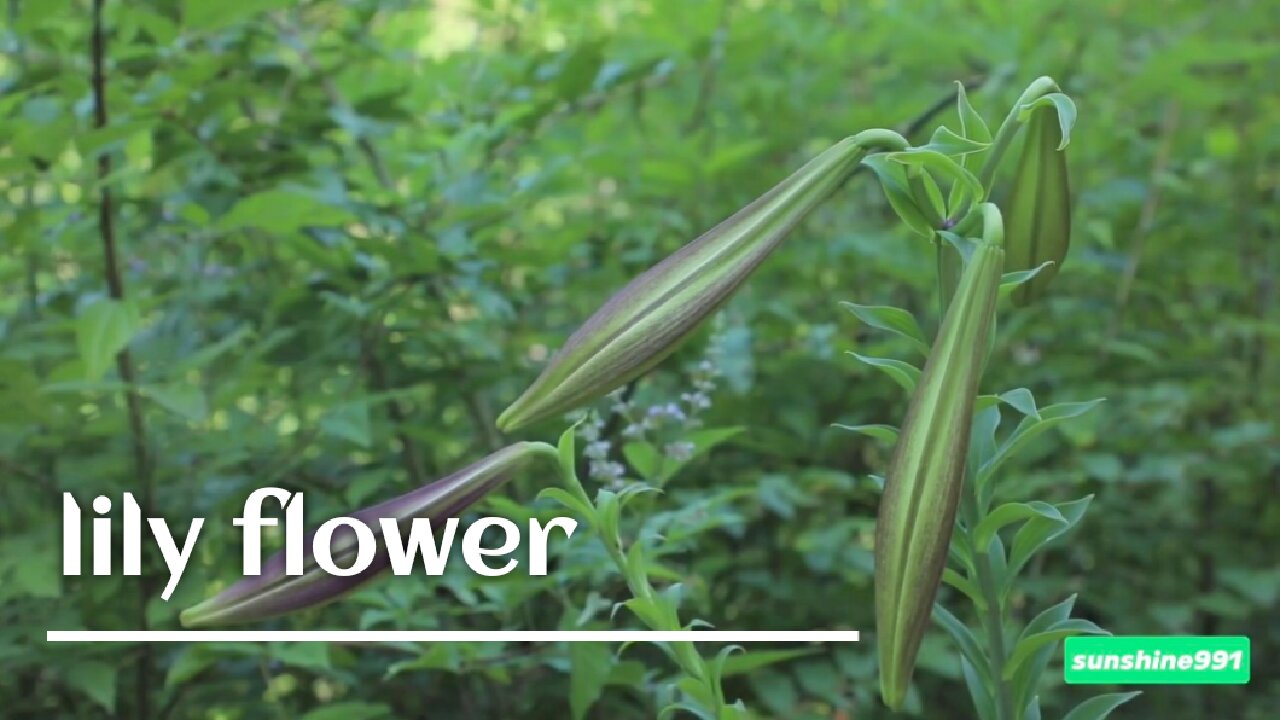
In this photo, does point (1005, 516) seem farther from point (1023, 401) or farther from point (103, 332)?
point (103, 332)

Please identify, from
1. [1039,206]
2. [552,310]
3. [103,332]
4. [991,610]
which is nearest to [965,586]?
[991,610]

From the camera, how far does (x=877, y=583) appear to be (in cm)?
30

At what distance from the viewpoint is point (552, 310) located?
91 centimetres

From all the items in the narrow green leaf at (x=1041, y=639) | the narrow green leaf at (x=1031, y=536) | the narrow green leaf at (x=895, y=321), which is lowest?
the narrow green leaf at (x=1041, y=639)

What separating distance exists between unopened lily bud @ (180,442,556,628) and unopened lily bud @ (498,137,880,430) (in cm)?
4

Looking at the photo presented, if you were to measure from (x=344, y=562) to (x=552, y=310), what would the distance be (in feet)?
1.85

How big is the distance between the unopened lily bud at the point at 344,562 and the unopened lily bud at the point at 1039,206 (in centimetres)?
16

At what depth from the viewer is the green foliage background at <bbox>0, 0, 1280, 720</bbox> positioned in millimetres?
637

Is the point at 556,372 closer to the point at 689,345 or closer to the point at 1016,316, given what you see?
the point at 689,345

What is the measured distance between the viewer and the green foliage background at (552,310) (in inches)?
25.1

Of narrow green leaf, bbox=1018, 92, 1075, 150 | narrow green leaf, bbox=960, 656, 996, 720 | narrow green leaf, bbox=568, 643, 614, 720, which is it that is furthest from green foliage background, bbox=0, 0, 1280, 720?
narrow green leaf, bbox=1018, 92, 1075, 150

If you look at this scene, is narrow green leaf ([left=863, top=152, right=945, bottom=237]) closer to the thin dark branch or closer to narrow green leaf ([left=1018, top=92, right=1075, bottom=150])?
narrow green leaf ([left=1018, top=92, right=1075, bottom=150])

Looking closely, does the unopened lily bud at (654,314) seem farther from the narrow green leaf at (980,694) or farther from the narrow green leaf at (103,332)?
the narrow green leaf at (103,332)

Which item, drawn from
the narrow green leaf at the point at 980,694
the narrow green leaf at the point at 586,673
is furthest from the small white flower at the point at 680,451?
the narrow green leaf at the point at 980,694
